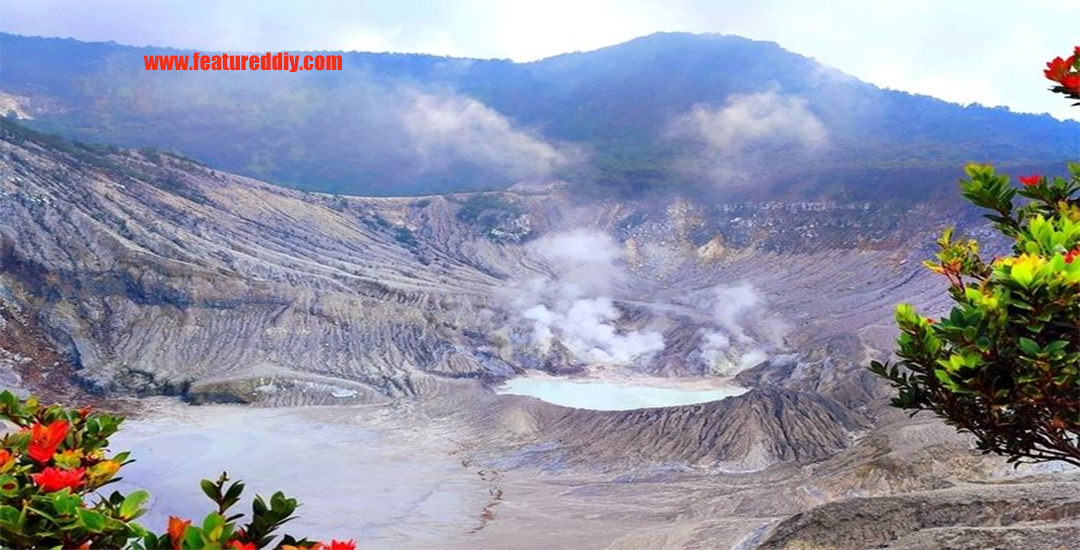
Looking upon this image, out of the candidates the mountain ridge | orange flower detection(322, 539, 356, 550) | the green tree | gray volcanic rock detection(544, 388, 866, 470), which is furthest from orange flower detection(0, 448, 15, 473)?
the mountain ridge

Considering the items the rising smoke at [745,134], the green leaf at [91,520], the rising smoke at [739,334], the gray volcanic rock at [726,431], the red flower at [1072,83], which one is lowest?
the gray volcanic rock at [726,431]

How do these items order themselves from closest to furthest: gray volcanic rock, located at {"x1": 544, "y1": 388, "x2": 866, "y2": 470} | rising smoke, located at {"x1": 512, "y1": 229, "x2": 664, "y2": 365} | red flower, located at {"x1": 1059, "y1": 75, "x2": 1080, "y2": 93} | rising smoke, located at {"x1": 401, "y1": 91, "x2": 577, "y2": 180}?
red flower, located at {"x1": 1059, "y1": 75, "x2": 1080, "y2": 93}, gray volcanic rock, located at {"x1": 544, "y1": 388, "x2": 866, "y2": 470}, rising smoke, located at {"x1": 512, "y1": 229, "x2": 664, "y2": 365}, rising smoke, located at {"x1": 401, "y1": 91, "x2": 577, "y2": 180}

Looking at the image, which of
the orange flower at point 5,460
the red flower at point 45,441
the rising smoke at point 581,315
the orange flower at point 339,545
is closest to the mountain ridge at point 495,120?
the rising smoke at point 581,315

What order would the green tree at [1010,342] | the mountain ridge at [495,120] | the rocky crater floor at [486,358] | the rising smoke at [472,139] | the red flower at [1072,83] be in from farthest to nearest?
the rising smoke at [472,139]
the mountain ridge at [495,120]
the rocky crater floor at [486,358]
the red flower at [1072,83]
the green tree at [1010,342]

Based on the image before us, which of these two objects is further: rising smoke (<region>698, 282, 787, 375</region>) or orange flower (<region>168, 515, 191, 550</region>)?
rising smoke (<region>698, 282, 787, 375</region>)

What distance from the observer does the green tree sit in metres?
2.87

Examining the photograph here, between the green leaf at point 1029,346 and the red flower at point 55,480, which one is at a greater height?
the green leaf at point 1029,346

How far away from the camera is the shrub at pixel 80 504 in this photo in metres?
2.40

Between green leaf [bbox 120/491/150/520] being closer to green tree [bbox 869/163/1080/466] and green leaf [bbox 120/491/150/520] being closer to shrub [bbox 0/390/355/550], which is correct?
shrub [bbox 0/390/355/550]

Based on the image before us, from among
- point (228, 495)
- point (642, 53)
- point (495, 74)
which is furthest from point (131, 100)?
point (228, 495)

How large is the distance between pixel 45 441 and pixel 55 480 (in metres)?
0.39

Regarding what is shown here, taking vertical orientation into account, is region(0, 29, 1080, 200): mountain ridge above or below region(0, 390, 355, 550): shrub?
above

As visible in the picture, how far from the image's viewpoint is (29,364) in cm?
3616

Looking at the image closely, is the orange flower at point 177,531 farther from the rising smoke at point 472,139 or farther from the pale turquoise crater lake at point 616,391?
the rising smoke at point 472,139
